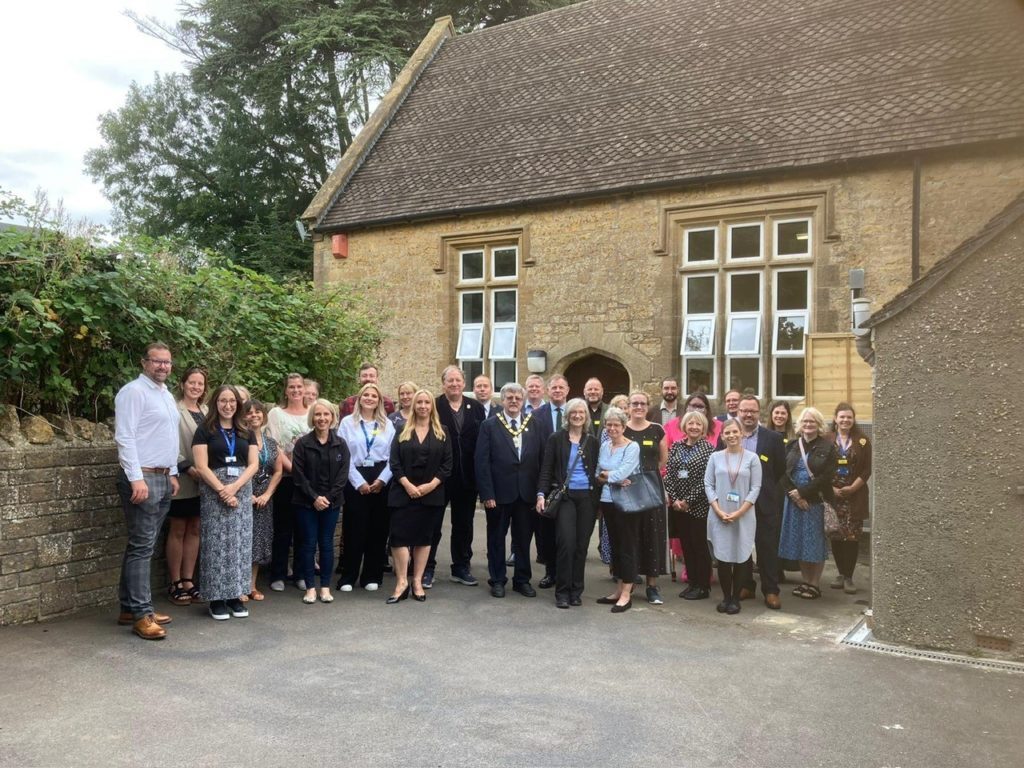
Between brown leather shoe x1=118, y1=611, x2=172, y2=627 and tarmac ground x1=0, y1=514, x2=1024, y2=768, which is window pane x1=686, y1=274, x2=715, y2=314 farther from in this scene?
brown leather shoe x1=118, y1=611, x2=172, y2=627

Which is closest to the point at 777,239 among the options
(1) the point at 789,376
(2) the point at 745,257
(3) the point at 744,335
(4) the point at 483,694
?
(2) the point at 745,257

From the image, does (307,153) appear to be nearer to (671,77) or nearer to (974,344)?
(671,77)

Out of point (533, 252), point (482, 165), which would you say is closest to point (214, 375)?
point (533, 252)

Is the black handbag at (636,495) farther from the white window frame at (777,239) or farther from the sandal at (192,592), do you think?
the white window frame at (777,239)

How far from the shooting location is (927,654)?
5.67 meters

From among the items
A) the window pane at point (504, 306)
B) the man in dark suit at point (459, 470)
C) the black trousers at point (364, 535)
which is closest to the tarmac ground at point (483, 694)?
the black trousers at point (364, 535)

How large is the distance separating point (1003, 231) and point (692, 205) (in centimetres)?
867

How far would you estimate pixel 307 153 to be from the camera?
2866 cm

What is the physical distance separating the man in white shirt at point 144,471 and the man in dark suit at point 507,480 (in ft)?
8.68

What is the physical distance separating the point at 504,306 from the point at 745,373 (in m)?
5.02

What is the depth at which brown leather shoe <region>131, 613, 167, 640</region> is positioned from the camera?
5.68 meters

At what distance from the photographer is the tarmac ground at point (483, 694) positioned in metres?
4.03

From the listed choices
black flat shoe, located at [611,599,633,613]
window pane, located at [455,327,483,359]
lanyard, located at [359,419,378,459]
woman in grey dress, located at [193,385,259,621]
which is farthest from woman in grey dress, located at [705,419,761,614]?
window pane, located at [455,327,483,359]

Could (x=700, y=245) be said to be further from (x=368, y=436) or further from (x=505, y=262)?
(x=368, y=436)
